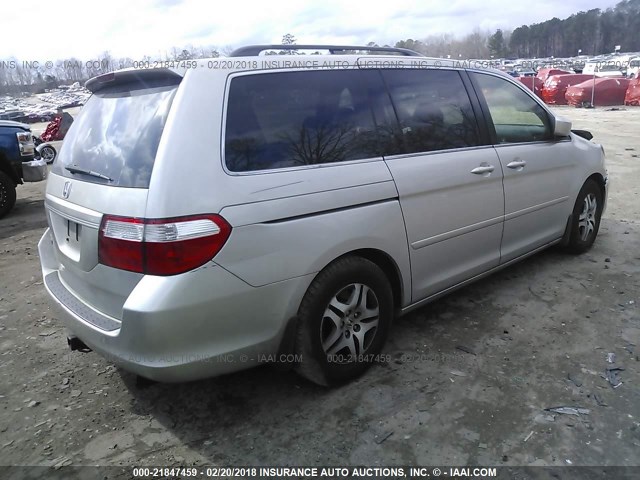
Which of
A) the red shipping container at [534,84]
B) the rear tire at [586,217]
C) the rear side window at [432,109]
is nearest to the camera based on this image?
the rear side window at [432,109]

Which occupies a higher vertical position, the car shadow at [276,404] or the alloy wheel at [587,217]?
the alloy wheel at [587,217]

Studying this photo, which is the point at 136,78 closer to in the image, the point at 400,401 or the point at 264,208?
the point at 264,208

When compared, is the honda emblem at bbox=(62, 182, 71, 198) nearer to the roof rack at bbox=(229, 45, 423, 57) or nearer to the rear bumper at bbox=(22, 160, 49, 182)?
the roof rack at bbox=(229, 45, 423, 57)

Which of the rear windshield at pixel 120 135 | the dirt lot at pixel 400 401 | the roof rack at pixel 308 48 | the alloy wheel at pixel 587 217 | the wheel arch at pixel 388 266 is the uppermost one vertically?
the roof rack at pixel 308 48

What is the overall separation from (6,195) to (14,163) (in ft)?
1.92

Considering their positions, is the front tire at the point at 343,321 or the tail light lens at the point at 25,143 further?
the tail light lens at the point at 25,143

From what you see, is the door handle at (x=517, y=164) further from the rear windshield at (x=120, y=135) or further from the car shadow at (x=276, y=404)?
the rear windshield at (x=120, y=135)

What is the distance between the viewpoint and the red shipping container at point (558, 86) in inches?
1043

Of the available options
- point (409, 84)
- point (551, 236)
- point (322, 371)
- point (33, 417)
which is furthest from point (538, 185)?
point (33, 417)

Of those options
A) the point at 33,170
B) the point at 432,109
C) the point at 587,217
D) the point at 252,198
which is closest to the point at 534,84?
the point at 587,217

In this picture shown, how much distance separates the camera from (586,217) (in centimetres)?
489

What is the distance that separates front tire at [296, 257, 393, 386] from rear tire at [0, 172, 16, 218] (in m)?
7.15

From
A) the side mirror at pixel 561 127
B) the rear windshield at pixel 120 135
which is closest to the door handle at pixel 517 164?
the side mirror at pixel 561 127

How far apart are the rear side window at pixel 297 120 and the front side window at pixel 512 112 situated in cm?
134
